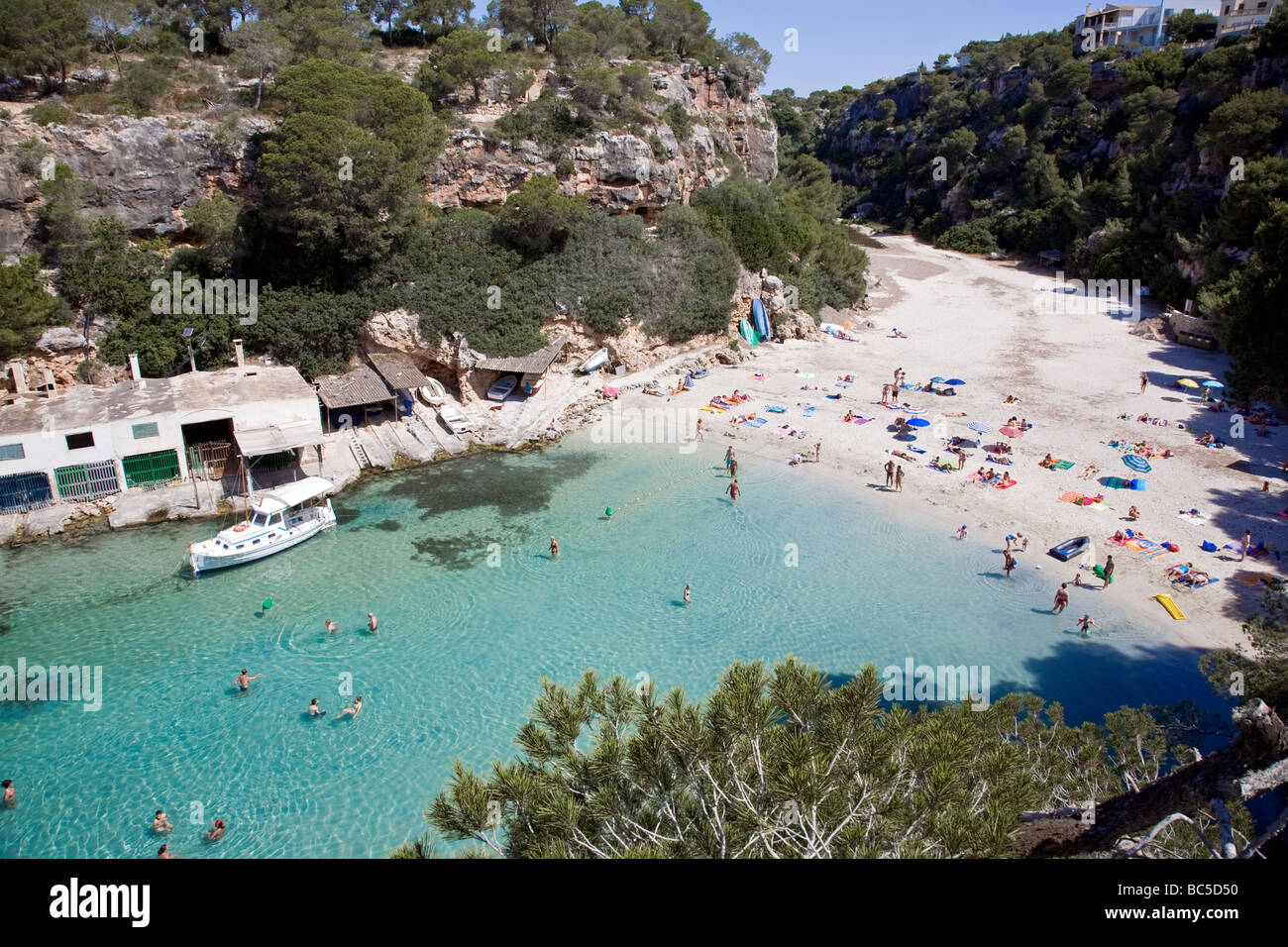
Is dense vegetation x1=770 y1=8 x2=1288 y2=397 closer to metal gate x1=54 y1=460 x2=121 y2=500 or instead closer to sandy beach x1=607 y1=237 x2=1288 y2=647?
sandy beach x1=607 y1=237 x2=1288 y2=647

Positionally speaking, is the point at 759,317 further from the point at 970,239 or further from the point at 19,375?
the point at 970,239

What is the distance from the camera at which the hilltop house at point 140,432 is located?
2178cm

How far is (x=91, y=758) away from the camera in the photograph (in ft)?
45.6

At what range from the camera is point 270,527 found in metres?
21.1

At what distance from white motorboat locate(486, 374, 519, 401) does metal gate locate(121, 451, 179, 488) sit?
1194cm

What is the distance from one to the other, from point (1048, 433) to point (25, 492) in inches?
1338

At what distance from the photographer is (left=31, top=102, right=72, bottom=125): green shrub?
29859 millimetres

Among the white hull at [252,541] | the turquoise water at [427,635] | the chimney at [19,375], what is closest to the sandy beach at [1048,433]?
the turquoise water at [427,635]

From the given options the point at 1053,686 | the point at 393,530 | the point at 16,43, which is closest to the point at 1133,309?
the point at 1053,686

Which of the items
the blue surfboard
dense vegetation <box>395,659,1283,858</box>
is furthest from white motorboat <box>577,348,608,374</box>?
dense vegetation <box>395,659,1283,858</box>

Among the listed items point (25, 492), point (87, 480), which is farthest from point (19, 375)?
point (87, 480)

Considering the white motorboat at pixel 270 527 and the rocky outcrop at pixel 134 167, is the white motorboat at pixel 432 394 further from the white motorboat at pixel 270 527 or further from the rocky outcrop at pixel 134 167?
the rocky outcrop at pixel 134 167

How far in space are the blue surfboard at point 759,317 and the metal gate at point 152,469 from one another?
90.1 feet

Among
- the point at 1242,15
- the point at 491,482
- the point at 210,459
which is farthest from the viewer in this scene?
the point at 1242,15
